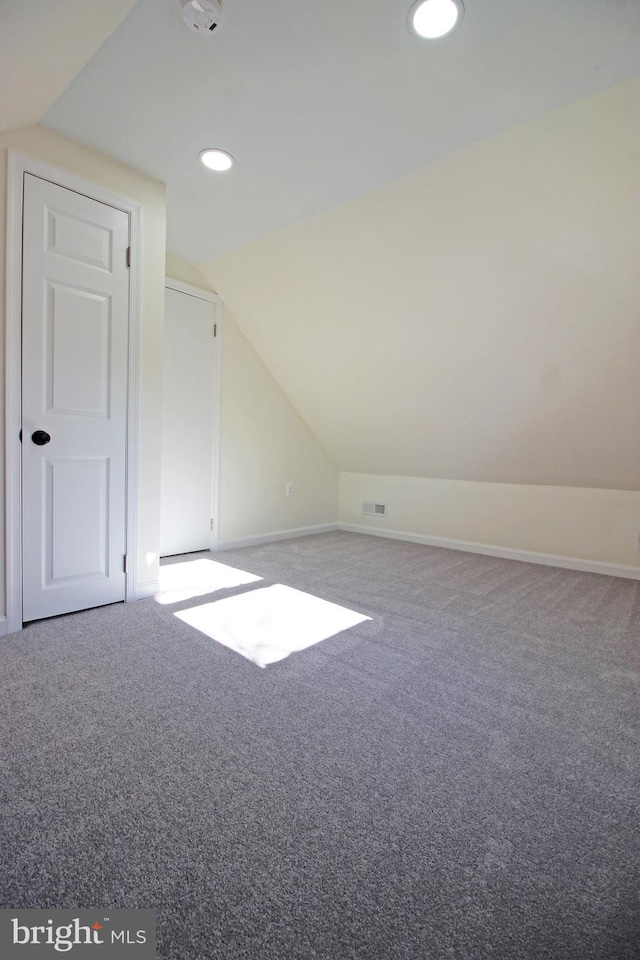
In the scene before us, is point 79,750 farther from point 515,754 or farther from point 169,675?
point 515,754

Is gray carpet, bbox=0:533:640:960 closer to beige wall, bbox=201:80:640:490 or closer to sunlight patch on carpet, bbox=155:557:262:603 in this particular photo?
sunlight patch on carpet, bbox=155:557:262:603

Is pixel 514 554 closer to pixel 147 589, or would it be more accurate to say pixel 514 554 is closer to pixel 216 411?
pixel 216 411

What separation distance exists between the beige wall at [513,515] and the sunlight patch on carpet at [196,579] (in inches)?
84.5

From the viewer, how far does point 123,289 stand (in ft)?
8.73

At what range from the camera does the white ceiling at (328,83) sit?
165 centimetres

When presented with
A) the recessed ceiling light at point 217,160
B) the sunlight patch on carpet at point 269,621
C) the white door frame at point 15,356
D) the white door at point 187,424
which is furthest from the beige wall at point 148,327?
the white door at point 187,424

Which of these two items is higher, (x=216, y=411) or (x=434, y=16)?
(x=434, y=16)

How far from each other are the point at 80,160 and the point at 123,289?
65cm

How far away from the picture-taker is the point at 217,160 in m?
2.52

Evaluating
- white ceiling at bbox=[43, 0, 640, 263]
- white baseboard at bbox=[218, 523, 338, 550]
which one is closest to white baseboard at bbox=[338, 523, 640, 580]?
white baseboard at bbox=[218, 523, 338, 550]

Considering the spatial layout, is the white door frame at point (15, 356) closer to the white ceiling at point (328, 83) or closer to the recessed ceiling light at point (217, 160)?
the white ceiling at point (328, 83)

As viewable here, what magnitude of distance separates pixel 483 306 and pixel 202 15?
6.70ft

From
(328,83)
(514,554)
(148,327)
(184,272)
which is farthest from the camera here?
(514,554)

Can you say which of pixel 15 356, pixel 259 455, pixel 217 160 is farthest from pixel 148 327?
pixel 259 455
